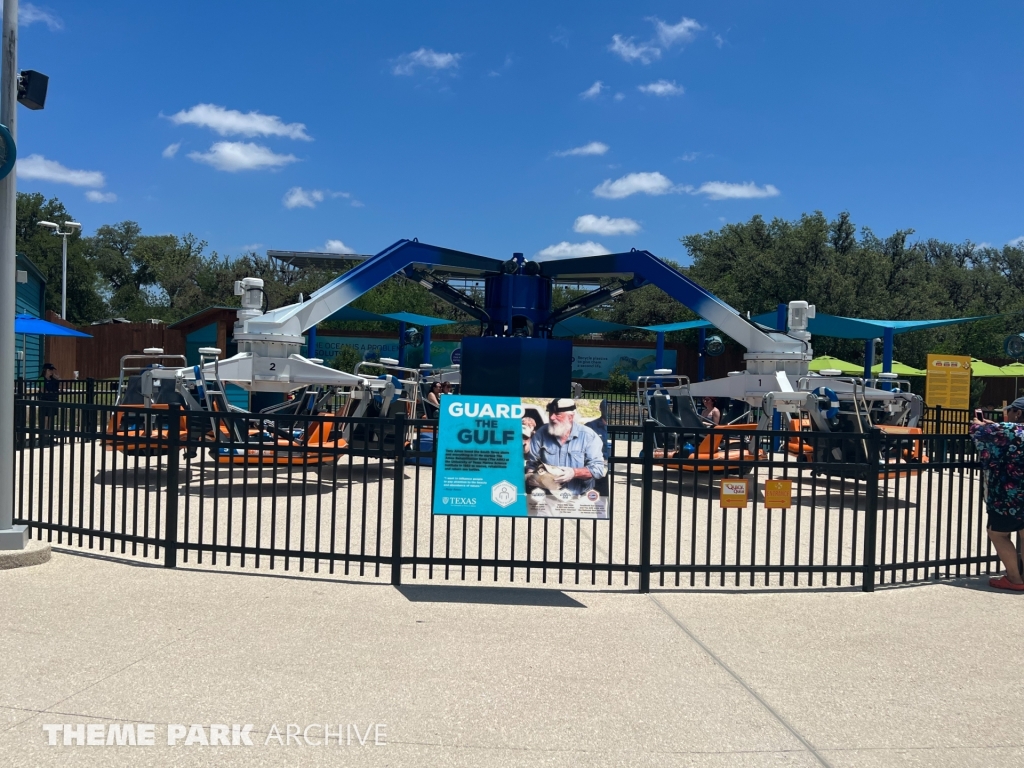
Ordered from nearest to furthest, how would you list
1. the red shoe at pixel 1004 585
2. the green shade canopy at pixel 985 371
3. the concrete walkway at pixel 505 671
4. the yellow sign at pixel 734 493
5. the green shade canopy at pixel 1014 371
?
1. the concrete walkway at pixel 505 671
2. the yellow sign at pixel 734 493
3. the red shoe at pixel 1004 585
4. the green shade canopy at pixel 985 371
5. the green shade canopy at pixel 1014 371

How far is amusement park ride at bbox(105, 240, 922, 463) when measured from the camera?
40.6 ft

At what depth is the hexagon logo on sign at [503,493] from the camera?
625 cm

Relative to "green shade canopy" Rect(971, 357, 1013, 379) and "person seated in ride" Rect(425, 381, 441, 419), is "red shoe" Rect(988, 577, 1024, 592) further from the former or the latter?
"green shade canopy" Rect(971, 357, 1013, 379)

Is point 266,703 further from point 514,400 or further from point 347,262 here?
point 347,262

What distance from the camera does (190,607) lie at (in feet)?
19.2

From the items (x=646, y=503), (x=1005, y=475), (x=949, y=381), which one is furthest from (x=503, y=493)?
(x=949, y=381)

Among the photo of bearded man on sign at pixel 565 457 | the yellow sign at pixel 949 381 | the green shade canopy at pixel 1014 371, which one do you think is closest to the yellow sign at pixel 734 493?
the photo of bearded man on sign at pixel 565 457

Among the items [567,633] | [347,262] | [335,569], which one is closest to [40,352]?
[335,569]

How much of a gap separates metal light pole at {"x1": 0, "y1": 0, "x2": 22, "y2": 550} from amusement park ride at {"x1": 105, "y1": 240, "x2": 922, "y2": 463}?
1902mm

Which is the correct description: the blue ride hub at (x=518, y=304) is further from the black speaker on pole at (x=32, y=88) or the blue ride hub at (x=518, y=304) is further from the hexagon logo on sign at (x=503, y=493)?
the hexagon logo on sign at (x=503, y=493)

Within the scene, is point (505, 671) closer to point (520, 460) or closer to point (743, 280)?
point (520, 460)

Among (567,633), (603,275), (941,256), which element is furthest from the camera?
(941,256)

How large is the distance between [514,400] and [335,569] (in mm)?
2119

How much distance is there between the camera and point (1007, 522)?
264 inches
